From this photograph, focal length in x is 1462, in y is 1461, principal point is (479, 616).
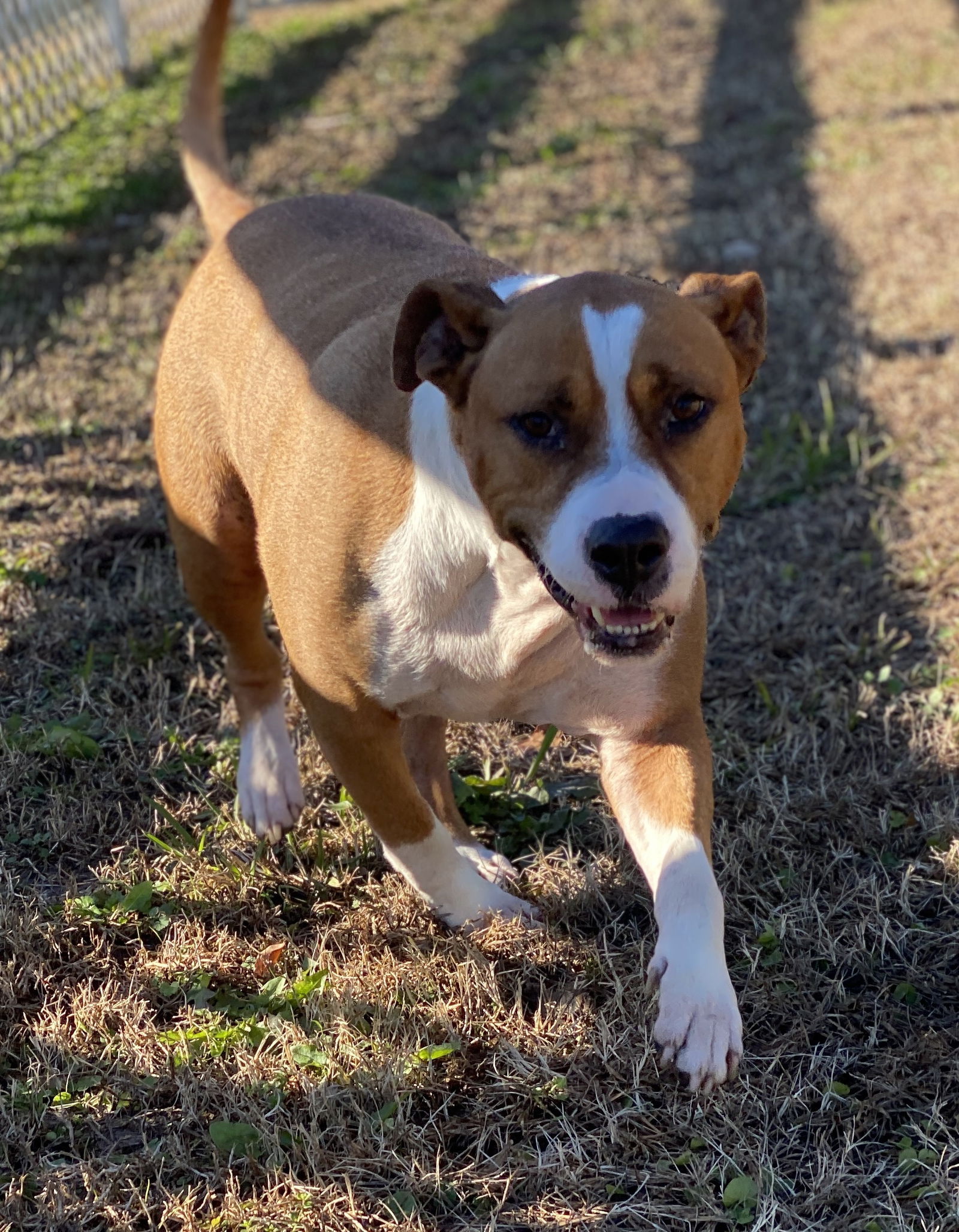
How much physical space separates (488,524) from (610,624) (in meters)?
0.30

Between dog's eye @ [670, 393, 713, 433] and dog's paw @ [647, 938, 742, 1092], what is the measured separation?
94cm

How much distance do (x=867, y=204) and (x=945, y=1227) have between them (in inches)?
252

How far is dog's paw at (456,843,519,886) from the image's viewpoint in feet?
10.8

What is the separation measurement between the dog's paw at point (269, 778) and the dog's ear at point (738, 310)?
4.78 feet

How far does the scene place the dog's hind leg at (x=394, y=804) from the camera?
2898mm

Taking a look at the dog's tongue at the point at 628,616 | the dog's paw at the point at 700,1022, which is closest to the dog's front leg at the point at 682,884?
the dog's paw at the point at 700,1022

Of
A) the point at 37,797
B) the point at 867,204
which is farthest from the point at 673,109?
the point at 37,797

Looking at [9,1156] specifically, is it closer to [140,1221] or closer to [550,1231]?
[140,1221]

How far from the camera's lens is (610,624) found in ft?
8.18

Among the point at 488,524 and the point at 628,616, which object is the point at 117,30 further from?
the point at 628,616

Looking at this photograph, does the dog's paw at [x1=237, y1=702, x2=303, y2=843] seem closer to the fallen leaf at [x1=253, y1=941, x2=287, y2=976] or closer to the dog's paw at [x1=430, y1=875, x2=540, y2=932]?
the fallen leaf at [x1=253, y1=941, x2=287, y2=976]

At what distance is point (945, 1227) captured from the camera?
2.37m

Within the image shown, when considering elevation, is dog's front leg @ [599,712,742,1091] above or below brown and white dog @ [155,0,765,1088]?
below

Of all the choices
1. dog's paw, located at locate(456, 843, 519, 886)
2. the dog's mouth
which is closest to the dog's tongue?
the dog's mouth
